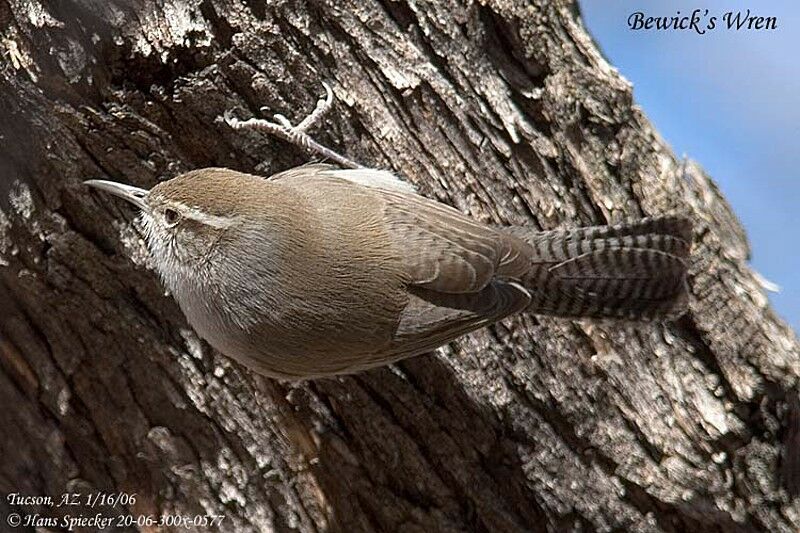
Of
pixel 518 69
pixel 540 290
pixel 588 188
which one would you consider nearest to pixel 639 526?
pixel 540 290

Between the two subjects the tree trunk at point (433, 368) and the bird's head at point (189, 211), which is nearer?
the bird's head at point (189, 211)

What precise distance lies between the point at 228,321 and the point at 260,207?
0.41m

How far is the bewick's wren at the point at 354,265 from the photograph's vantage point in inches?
120

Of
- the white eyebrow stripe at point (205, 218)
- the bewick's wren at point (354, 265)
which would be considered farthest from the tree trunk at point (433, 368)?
the white eyebrow stripe at point (205, 218)

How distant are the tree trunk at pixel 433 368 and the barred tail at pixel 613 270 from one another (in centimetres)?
22

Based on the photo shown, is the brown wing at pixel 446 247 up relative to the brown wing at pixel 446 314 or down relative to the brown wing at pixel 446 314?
up

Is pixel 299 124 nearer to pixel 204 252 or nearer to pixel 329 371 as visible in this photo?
pixel 204 252

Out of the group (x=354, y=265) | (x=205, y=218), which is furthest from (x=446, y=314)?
(x=205, y=218)

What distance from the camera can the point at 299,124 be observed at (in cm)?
342

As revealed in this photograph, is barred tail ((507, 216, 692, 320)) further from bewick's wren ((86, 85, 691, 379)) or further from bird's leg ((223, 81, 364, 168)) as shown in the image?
bird's leg ((223, 81, 364, 168))

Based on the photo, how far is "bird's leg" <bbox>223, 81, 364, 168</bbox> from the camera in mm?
3319

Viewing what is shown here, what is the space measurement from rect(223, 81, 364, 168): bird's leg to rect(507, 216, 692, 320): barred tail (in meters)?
0.90

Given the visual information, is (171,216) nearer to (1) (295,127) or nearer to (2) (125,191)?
(2) (125,191)

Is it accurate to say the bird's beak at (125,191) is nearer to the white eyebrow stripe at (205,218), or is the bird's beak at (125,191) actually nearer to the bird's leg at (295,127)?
the white eyebrow stripe at (205,218)
